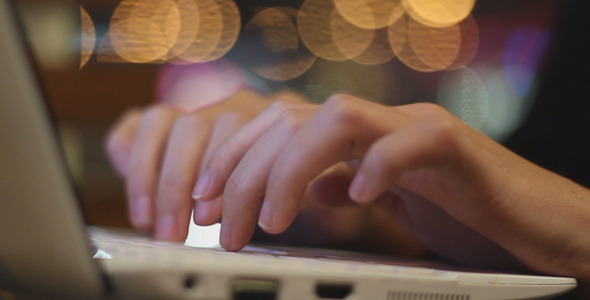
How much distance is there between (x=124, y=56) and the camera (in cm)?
241

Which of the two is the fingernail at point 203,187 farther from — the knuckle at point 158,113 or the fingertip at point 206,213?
the knuckle at point 158,113

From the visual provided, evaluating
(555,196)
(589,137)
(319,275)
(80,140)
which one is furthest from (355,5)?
(319,275)

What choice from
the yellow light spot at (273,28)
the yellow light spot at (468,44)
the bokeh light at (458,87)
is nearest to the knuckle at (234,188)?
the bokeh light at (458,87)

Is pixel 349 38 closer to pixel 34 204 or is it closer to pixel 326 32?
pixel 326 32

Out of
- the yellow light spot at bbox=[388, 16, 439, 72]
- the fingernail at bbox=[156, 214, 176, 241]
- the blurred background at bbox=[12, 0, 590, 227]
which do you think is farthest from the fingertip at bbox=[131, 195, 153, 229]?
the yellow light spot at bbox=[388, 16, 439, 72]

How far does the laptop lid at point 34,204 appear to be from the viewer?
171 mm

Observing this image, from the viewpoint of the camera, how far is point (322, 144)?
13.4 inches

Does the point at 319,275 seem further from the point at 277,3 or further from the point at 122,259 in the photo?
the point at 277,3

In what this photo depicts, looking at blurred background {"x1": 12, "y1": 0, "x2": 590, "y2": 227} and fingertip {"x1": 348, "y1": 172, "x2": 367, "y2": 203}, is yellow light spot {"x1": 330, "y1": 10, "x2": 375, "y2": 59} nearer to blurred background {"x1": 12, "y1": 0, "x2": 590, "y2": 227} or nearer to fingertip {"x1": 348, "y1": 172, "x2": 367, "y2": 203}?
blurred background {"x1": 12, "y1": 0, "x2": 590, "y2": 227}

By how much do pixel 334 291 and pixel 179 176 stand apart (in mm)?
391

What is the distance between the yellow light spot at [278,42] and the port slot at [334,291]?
2.06m

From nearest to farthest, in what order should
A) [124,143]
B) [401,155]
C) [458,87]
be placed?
[401,155], [124,143], [458,87]

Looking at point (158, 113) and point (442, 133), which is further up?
point (442, 133)

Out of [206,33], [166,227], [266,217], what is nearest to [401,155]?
[266,217]
